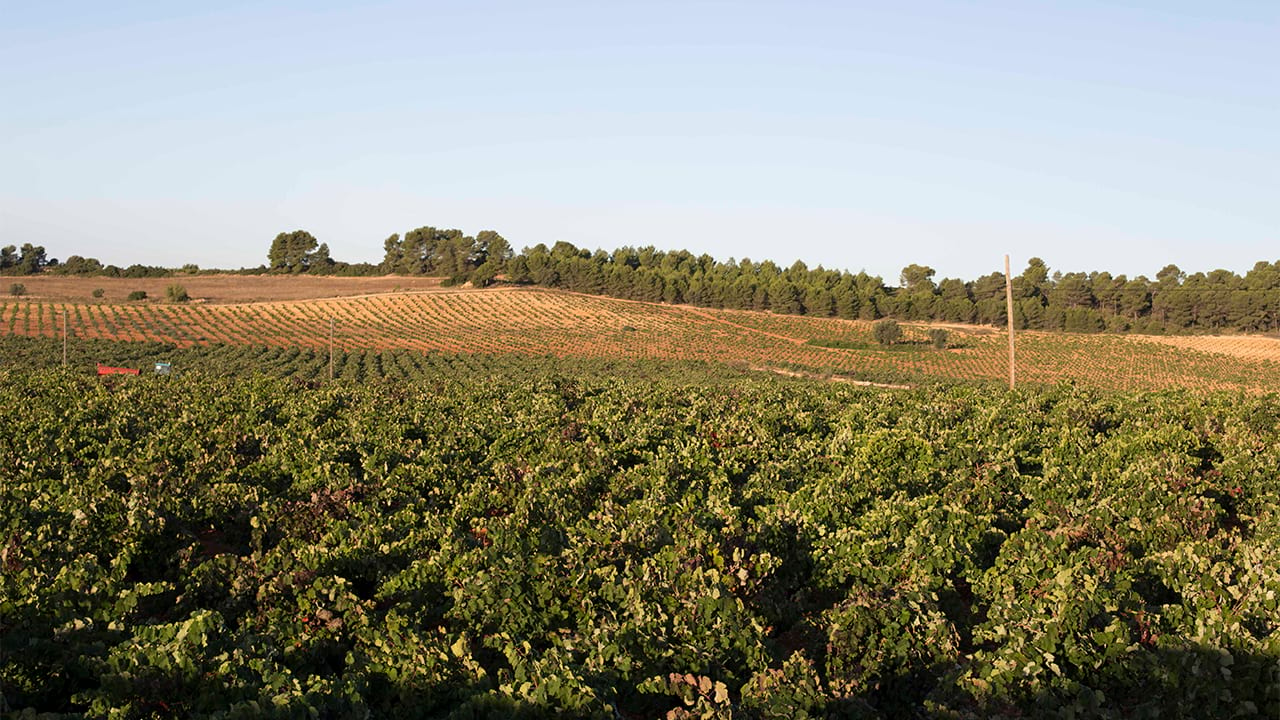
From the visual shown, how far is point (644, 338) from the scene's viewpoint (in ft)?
316

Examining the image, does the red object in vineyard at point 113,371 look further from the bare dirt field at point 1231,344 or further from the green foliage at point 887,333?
the bare dirt field at point 1231,344

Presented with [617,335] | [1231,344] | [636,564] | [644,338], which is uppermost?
[617,335]

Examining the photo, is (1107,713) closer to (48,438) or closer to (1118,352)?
(48,438)

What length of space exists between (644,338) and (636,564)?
85162 millimetres

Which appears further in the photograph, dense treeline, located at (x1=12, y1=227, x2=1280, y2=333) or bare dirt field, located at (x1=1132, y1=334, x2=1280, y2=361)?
dense treeline, located at (x1=12, y1=227, x2=1280, y2=333)

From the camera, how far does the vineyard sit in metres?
77.6

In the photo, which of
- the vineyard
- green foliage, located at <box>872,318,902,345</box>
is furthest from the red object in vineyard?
green foliage, located at <box>872,318,902,345</box>

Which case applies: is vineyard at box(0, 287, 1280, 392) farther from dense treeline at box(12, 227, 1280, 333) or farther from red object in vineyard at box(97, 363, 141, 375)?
red object in vineyard at box(97, 363, 141, 375)

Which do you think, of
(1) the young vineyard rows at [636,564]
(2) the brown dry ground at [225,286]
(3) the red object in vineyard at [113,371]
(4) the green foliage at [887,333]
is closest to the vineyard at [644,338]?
(4) the green foliage at [887,333]

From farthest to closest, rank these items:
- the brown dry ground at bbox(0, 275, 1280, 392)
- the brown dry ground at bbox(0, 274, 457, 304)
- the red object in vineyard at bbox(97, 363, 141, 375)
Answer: the brown dry ground at bbox(0, 274, 457, 304) < the brown dry ground at bbox(0, 275, 1280, 392) < the red object in vineyard at bbox(97, 363, 141, 375)

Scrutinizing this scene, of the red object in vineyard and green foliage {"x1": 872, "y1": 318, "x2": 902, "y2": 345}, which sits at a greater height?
green foliage {"x1": 872, "y1": 318, "x2": 902, "y2": 345}

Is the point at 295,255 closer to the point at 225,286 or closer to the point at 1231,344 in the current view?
the point at 225,286

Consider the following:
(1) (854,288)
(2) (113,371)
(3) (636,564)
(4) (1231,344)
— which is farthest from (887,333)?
(3) (636,564)

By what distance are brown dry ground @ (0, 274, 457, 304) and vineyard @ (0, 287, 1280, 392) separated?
27.6 ft
